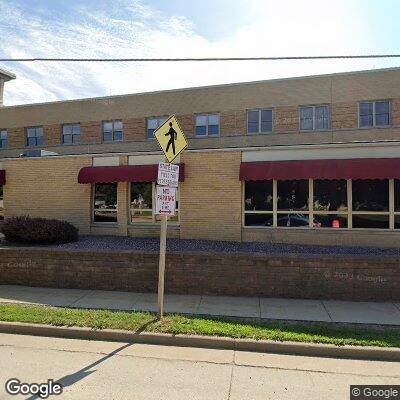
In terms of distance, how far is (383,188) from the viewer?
12164 mm

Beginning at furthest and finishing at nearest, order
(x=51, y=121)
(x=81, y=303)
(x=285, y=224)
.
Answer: (x=51, y=121) < (x=285, y=224) < (x=81, y=303)

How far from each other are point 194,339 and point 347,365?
87.5 inches

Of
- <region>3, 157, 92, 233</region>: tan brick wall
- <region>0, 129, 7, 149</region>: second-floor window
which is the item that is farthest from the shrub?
<region>0, 129, 7, 149</region>: second-floor window

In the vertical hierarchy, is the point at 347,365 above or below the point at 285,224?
below

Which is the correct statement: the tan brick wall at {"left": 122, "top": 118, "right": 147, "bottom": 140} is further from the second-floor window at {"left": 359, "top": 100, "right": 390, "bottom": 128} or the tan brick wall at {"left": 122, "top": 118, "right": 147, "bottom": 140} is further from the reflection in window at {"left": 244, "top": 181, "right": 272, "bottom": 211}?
the second-floor window at {"left": 359, "top": 100, "right": 390, "bottom": 128}

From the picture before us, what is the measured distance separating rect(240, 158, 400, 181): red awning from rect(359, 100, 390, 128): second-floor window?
10.7 m

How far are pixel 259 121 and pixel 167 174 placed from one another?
690 inches

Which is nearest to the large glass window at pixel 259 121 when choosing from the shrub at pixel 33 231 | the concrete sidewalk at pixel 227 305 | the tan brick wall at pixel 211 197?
the tan brick wall at pixel 211 197

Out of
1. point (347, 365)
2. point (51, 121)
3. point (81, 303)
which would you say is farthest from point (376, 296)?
point (51, 121)

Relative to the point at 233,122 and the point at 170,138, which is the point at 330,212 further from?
the point at 233,122

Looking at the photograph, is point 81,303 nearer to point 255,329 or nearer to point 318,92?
point 255,329

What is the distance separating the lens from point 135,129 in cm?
2545

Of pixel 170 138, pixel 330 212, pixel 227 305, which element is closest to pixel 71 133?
pixel 330 212

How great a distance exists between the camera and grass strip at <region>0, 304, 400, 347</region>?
18.1 feet
